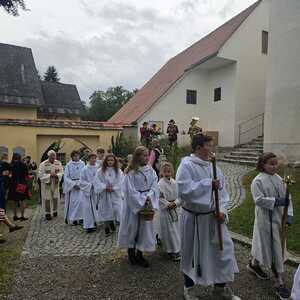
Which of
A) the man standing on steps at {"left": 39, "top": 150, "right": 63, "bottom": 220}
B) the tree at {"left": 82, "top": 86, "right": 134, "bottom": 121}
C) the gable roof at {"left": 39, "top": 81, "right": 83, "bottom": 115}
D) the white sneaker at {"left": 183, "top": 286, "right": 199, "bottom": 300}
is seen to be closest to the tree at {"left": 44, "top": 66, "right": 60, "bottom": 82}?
the tree at {"left": 82, "top": 86, "right": 134, "bottom": 121}

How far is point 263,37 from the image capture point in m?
21.1

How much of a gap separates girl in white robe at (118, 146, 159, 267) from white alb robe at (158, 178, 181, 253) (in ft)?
1.05

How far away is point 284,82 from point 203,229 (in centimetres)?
1156

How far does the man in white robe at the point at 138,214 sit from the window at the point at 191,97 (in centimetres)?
1795

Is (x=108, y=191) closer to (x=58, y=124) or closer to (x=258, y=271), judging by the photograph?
(x=258, y=271)

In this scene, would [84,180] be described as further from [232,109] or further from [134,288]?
[232,109]

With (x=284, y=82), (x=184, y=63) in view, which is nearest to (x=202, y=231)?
(x=284, y=82)

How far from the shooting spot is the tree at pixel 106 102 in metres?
59.2

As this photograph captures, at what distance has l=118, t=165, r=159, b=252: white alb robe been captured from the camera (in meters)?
5.36

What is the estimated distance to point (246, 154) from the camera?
17344 mm

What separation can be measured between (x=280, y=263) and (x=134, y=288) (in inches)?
73.9

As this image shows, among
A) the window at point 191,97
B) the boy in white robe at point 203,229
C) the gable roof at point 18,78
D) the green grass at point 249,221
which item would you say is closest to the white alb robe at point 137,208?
the boy in white robe at point 203,229

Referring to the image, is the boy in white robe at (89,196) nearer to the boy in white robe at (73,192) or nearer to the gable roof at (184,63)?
the boy in white robe at (73,192)

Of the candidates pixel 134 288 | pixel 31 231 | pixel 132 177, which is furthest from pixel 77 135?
pixel 134 288
